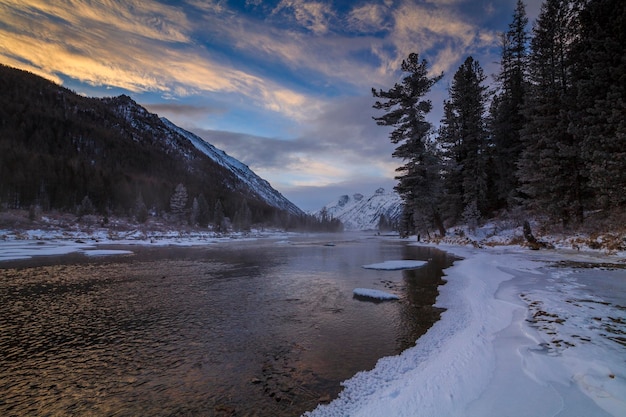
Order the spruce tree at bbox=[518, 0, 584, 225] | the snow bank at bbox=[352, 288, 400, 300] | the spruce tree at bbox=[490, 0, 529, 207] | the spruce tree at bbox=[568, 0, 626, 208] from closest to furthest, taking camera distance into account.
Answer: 1. the snow bank at bbox=[352, 288, 400, 300]
2. the spruce tree at bbox=[568, 0, 626, 208]
3. the spruce tree at bbox=[518, 0, 584, 225]
4. the spruce tree at bbox=[490, 0, 529, 207]

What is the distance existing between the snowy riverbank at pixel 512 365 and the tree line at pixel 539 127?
55.6 ft

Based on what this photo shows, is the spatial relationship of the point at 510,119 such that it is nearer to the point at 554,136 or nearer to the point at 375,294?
the point at 554,136

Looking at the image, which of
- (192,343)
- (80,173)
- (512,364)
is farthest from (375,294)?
(80,173)

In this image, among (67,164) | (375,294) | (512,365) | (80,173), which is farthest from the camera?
(67,164)

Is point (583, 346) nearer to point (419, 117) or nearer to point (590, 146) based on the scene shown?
point (590, 146)

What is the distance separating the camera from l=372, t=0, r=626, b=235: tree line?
21.3 meters

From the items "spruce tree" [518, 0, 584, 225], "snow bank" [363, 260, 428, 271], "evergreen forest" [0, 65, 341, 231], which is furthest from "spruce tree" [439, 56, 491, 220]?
"evergreen forest" [0, 65, 341, 231]

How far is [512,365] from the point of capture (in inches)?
215

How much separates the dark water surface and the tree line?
1786 cm

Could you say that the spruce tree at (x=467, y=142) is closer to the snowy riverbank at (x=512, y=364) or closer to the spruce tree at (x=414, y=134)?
the spruce tree at (x=414, y=134)

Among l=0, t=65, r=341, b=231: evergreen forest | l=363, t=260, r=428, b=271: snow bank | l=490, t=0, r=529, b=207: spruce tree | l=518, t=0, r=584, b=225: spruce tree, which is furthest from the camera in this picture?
l=0, t=65, r=341, b=231: evergreen forest

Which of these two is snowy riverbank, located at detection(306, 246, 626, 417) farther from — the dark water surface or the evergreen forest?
the evergreen forest

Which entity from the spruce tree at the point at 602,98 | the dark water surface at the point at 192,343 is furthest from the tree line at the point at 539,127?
the dark water surface at the point at 192,343

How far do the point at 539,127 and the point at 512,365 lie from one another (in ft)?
101
